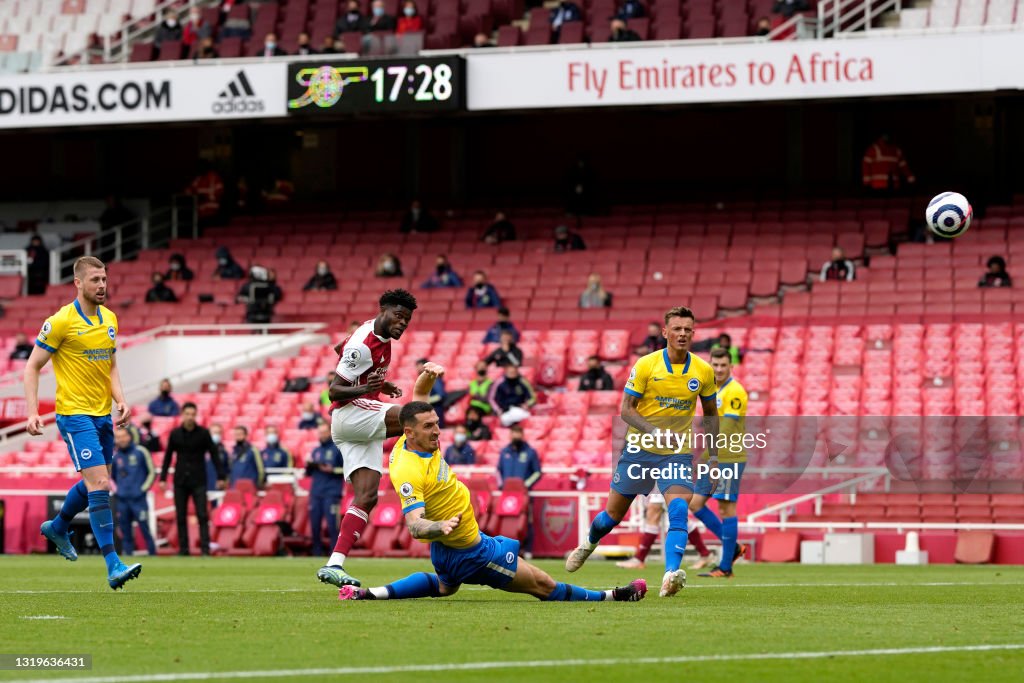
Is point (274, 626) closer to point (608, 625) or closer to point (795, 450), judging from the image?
point (608, 625)

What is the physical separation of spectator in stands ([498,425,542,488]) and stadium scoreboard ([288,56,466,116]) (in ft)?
35.3

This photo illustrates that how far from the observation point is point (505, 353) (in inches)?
1089

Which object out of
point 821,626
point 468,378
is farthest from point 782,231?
point 821,626

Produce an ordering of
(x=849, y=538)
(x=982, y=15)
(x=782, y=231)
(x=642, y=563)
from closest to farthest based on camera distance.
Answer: (x=642, y=563) → (x=849, y=538) → (x=982, y=15) → (x=782, y=231)

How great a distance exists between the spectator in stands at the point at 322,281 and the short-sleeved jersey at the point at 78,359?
21.3 meters

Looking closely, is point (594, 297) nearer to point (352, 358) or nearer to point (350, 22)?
point (350, 22)

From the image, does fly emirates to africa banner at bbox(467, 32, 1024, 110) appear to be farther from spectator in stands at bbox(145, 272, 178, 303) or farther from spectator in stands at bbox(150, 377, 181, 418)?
spectator in stands at bbox(150, 377, 181, 418)

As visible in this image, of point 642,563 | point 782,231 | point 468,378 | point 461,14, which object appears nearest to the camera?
point 642,563

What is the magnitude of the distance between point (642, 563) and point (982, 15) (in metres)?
17.0

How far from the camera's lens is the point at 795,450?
22.6 m

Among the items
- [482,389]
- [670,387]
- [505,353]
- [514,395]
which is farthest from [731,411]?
[505,353]

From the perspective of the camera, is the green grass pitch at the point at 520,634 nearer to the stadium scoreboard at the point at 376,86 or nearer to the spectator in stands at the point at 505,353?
the spectator in stands at the point at 505,353

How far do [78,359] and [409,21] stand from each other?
23.6 meters

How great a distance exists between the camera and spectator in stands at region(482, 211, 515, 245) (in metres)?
34.7
